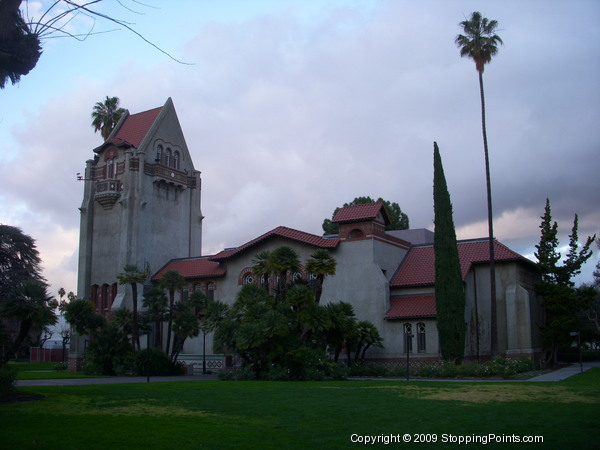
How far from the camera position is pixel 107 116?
57.0 metres

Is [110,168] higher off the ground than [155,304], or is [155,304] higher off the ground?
[110,168]

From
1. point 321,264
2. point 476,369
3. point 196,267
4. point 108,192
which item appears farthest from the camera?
point 108,192

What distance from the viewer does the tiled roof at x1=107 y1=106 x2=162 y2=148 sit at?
1933 inches

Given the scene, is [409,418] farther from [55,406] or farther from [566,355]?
[566,355]

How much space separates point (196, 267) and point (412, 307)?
59.8 ft

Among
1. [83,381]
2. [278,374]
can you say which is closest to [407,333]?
[278,374]

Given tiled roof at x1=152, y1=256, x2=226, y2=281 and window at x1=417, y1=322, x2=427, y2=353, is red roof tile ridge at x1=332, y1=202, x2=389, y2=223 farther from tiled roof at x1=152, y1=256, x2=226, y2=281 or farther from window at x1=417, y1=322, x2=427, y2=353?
tiled roof at x1=152, y1=256, x2=226, y2=281

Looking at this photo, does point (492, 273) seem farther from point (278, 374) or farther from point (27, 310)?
point (27, 310)

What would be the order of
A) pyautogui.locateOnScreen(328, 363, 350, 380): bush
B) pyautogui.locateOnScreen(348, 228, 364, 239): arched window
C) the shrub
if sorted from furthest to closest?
pyautogui.locateOnScreen(348, 228, 364, 239): arched window → pyautogui.locateOnScreen(328, 363, 350, 380): bush → the shrub

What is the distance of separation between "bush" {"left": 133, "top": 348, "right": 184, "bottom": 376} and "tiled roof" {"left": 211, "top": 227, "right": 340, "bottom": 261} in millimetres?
8546

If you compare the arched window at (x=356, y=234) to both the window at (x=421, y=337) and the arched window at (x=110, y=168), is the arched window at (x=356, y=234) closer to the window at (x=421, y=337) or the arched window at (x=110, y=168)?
the window at (x=421, y=337)

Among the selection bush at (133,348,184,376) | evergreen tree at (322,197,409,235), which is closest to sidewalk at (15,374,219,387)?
bush at (133,348,184,376)

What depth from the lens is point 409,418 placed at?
13.7m

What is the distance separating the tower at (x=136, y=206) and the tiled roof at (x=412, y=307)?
20.4 metres
